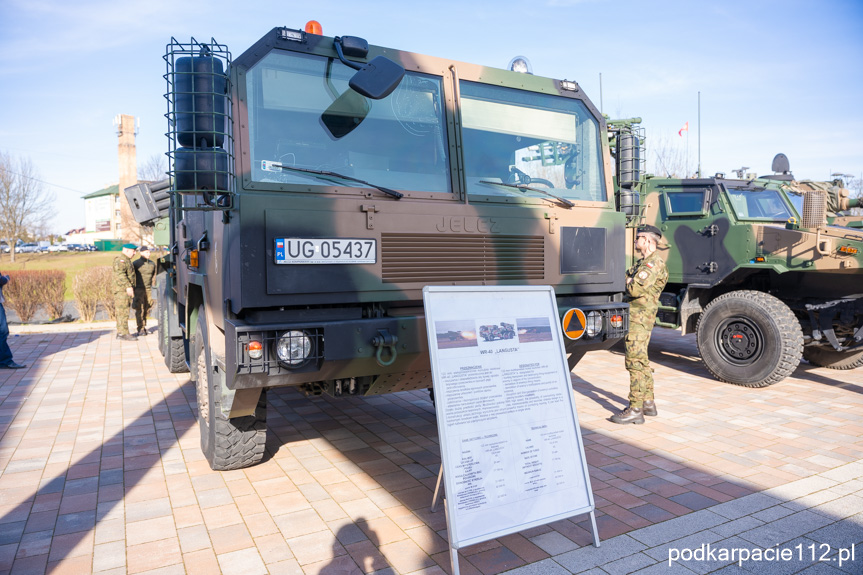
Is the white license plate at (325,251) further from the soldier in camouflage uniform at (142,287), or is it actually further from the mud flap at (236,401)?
the soldier in camouflage uniform at (142,287)

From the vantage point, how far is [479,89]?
3.99 m

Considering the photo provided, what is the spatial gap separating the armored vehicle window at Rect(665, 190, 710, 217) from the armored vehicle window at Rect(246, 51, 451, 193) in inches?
195

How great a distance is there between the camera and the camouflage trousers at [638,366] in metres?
5.19

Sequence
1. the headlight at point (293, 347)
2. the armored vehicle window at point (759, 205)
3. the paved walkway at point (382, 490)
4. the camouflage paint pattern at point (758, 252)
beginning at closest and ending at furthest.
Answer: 1. the paved walkway at point (382, 490)
2. the headlight at point (293, 347)
3. the camouflage paint pattern at point (758, 252)
4. the armored vehicle window at point (759, 205)

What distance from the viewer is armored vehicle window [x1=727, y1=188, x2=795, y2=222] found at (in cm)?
734

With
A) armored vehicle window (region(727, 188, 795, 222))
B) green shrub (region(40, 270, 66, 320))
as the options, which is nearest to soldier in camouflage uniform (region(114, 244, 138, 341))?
green shrub (region(40, 270, 66, 320))

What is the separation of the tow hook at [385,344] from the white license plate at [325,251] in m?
0.41

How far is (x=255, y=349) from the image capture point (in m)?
3.02

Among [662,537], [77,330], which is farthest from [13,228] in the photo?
[662,537]

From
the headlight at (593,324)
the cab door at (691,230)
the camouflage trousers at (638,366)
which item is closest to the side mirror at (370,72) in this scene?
the headlight at (593,324)

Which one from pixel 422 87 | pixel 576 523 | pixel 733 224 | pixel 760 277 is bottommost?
pixel 576 523

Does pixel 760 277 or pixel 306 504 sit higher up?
pixel 760 277

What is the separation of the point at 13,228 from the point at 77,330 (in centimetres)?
2887

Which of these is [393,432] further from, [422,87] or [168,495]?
[422,87]
